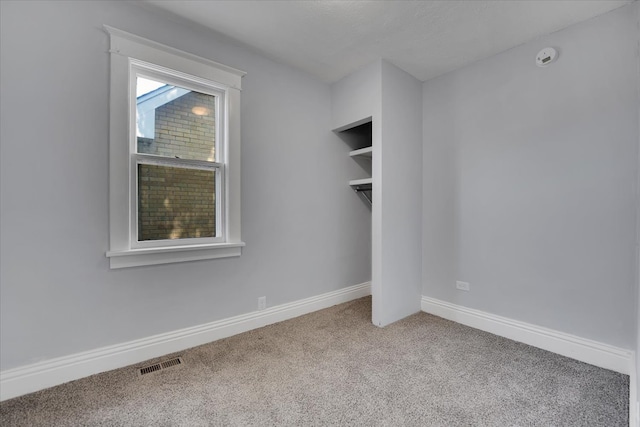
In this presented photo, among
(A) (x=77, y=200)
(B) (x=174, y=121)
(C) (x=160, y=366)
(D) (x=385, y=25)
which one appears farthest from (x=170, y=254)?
(D) (x=385, y=25)

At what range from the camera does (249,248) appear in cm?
262

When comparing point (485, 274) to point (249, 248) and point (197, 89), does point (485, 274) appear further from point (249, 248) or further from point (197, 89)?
point (197, 89)

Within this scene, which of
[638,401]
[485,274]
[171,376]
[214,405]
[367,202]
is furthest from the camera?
[367,202]

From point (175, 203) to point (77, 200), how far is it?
0.60 metres

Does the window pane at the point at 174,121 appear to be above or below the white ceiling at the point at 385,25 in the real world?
below

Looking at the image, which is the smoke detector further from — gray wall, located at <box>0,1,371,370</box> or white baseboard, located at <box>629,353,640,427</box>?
gray wall, located at <box>0,1,371,370</box>

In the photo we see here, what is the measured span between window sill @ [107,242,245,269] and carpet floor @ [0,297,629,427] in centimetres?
73

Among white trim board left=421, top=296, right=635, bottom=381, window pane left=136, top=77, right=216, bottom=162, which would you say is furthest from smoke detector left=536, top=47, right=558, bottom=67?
window pane left=136, top=77, right=216, bottom=162

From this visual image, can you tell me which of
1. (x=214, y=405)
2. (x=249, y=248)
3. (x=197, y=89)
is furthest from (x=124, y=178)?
(x=214, y=405)

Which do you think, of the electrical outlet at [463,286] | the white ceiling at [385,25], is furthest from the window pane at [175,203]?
the electrical outlet at [463,286]

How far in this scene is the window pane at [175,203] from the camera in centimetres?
213

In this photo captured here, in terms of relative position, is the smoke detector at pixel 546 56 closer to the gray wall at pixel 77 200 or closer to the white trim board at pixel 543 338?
the white trim board at pixel 543 338

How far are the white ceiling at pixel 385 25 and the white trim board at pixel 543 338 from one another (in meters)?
2.40

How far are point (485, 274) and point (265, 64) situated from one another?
2.89 meters
